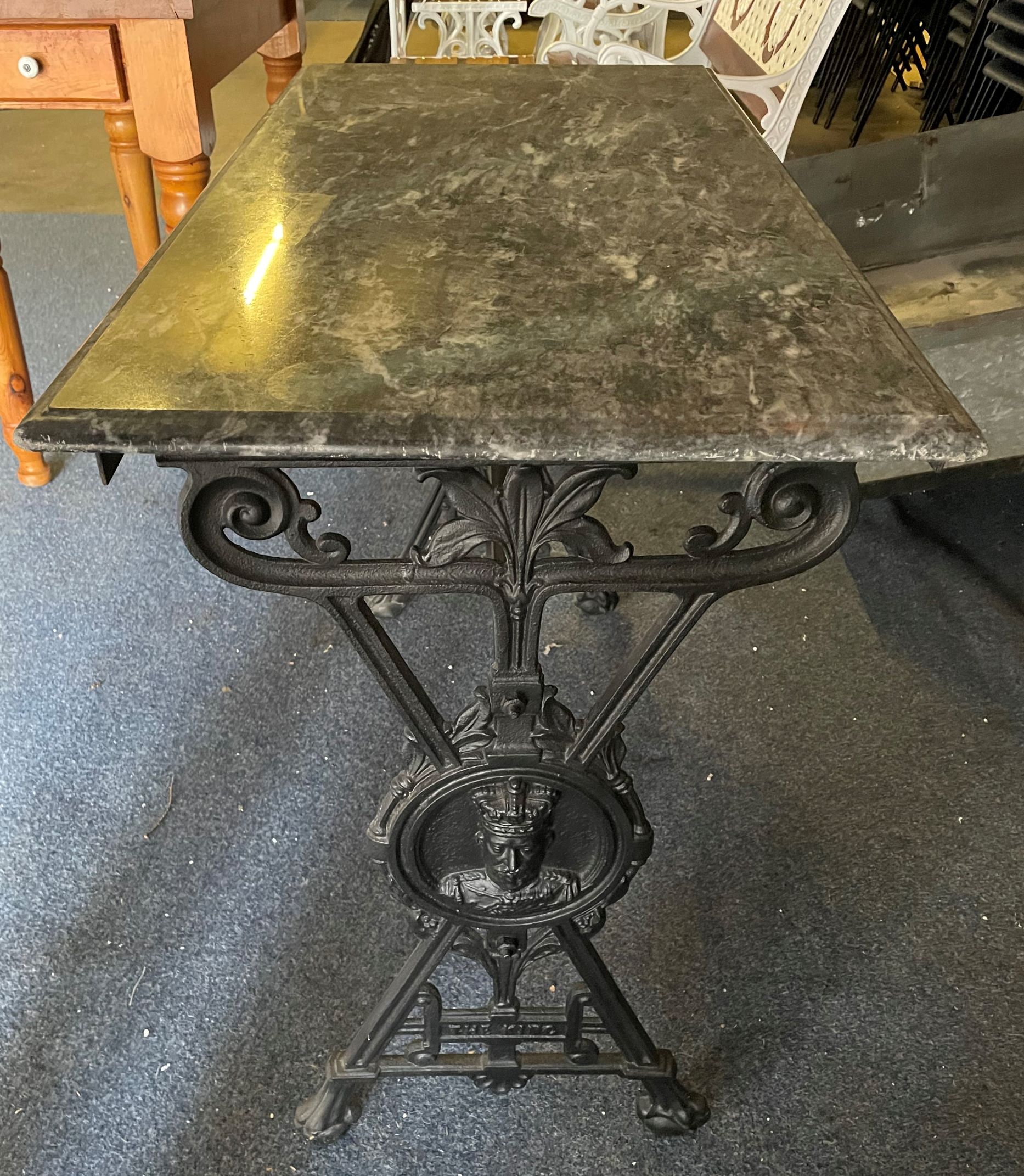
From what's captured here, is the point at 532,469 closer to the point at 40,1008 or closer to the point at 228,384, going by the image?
the point at 228,384

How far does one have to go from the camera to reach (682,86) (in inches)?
46.7

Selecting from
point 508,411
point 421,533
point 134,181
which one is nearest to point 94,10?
point 134,181

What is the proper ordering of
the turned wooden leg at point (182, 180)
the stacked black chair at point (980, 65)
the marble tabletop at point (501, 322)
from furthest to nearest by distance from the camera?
the stacked black chair at point (980, 65)
the turned wooden leg at point (182, 180)
the marble tabletop at point (501, 322)

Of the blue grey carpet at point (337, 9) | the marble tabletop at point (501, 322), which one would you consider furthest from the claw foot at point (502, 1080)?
the blue grey carpet at point (337, 9)

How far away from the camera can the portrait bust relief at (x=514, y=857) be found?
2.80ft

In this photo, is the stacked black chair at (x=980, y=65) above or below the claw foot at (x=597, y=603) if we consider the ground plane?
above

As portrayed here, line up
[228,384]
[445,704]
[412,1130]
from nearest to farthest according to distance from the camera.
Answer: [228,384], [412,1130], [445,704]

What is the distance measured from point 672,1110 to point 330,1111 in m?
0.36

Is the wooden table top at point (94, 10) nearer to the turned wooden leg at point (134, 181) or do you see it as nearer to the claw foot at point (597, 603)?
the turned wooden leg at point (134, 181)

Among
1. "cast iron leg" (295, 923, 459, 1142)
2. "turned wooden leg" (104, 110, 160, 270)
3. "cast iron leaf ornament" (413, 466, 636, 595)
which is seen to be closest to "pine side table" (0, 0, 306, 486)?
"turned wooden leg" (104, 110, 160, 270)

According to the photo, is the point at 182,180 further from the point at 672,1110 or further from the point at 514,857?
the point at 672,1110

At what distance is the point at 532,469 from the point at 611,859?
0.42m

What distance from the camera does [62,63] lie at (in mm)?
1464

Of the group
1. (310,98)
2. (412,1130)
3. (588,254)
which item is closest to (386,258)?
(588,254)
